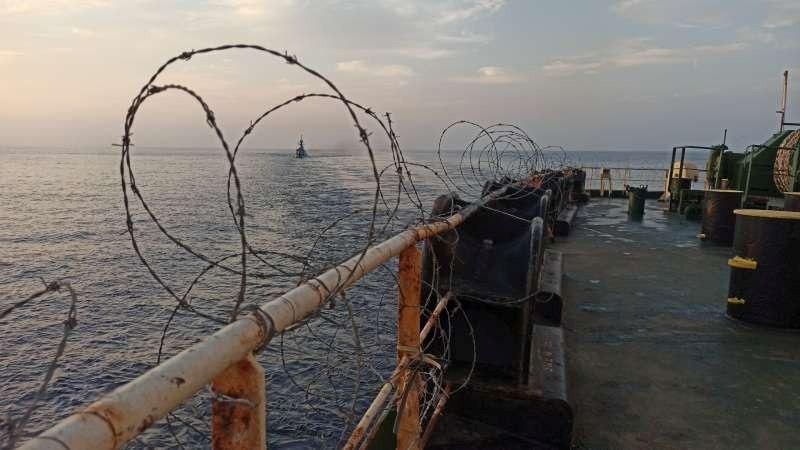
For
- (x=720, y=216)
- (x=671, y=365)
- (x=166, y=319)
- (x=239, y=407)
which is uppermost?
(x=239, y=407)

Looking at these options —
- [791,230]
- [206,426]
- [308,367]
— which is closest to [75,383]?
[206,426]

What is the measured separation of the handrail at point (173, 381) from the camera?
1.09 metres

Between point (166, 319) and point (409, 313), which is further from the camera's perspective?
point (166, 319)

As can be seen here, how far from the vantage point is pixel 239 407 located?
5.40 ft

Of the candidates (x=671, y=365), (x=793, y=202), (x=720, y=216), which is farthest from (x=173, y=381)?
(x=720, y=216)

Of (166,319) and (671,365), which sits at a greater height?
(671,365)

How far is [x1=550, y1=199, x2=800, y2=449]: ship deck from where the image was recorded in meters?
4.77

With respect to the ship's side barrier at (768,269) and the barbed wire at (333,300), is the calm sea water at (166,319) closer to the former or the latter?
the barbed wire at (333,300)

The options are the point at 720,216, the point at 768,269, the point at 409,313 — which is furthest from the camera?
Answer: the point at 720,216

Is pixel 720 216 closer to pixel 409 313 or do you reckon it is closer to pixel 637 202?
pixel 637 202

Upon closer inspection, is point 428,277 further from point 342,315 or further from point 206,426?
point 342,315

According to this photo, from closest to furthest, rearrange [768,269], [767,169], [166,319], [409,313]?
[409,313] < [768,269] < [166,319] < [767,169]

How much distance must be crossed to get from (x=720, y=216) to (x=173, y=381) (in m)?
Result: 16.2

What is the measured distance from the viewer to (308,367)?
37.3 feet
